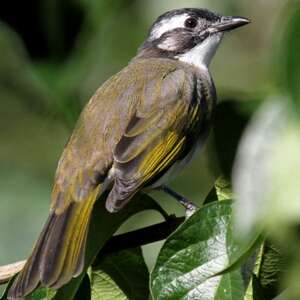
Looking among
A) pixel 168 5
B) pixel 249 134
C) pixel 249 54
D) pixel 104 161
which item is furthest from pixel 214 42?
pixel 249 134

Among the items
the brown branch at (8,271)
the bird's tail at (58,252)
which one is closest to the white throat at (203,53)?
the bird's tail at (58,252)

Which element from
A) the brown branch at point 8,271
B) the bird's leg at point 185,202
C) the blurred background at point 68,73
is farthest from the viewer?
the bird's leg at point 185,202

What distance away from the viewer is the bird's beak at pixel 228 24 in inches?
165

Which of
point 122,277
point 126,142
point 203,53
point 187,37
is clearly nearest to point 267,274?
point 122,277

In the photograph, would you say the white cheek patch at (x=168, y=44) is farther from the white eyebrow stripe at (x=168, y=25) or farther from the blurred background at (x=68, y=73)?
the blurred background at (x=68, y=73)

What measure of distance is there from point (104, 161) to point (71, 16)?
1.69m

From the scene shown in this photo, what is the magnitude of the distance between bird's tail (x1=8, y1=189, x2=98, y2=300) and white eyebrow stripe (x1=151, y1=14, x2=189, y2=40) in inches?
76.1

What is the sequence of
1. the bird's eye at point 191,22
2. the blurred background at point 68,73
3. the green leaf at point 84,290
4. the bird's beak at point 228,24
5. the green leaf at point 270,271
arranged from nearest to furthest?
the blurred background at point 68,73 < the green leaf at point 270,271 < the green leaf at point 84,290 < the bird's beak at point 228,24 < the bird's eye at point 191,22

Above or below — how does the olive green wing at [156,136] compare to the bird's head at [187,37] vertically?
below

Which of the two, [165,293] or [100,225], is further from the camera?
[100,225]

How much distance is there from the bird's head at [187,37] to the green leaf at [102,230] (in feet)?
6.66

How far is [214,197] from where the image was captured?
212 centimetres

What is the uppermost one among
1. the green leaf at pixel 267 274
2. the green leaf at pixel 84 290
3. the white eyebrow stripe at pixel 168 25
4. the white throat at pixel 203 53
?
the white eyebrow stripe at pixel 168 25

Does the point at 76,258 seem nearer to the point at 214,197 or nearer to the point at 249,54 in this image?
the point at 214,197
